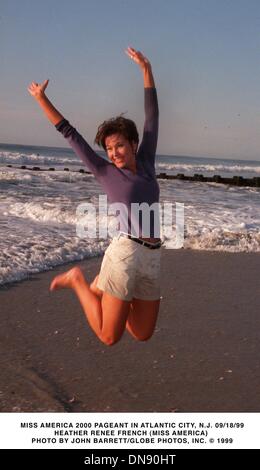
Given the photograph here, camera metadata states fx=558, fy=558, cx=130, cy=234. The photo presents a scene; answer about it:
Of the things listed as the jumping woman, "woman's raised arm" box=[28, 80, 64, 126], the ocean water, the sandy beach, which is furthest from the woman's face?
the ocean water

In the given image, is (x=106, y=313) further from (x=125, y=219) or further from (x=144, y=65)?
(x=144, y=65)

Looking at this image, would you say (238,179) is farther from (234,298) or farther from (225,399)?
(225,399)

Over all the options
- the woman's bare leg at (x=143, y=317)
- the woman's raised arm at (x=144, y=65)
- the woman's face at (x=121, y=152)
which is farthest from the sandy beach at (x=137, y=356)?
the woman's raised arm at (x=144, y=65)

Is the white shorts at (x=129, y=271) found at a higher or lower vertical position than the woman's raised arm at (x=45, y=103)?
lower

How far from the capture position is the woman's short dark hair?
3100 millimetres

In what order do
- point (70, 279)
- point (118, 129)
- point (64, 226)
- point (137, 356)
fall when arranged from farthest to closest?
point (64, 226) → point (137, 356) → point (70, 279) → point (118, 129)

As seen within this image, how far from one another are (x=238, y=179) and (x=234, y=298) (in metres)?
17.7

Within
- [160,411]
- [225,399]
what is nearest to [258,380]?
[225,399]

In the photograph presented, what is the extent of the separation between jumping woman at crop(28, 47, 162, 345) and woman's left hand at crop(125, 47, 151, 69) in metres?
0.28

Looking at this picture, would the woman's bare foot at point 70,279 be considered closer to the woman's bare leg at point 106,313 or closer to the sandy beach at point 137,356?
the woman's bare leg at point 106,313

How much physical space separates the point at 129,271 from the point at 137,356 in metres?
1.04

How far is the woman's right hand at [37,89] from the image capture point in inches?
120

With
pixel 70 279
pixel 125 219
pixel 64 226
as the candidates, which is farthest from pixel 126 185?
pixel 64 226

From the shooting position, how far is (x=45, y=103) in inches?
120
